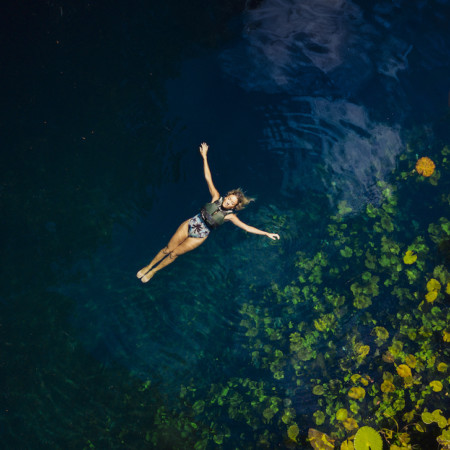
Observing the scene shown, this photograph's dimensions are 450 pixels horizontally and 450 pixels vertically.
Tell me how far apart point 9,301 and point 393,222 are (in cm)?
874

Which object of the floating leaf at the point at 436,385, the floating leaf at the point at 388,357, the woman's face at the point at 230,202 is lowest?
the floating leaf at the point at 388,357

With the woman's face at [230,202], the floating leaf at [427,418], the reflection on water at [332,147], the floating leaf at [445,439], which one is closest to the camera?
the floating leaf at [445,439]

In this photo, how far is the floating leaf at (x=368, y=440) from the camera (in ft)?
14.2

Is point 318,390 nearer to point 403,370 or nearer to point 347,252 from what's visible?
point 403,370

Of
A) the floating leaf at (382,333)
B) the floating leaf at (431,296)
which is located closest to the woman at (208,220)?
the floating leaf at (382,333)

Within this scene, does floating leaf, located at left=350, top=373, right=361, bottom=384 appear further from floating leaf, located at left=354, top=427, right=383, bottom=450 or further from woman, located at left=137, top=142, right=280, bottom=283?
woman, located at left=137, top=142, right=280, bottom=283

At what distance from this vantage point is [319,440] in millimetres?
5031

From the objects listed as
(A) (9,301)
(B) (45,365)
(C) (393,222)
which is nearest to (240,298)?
(C) (393,222)

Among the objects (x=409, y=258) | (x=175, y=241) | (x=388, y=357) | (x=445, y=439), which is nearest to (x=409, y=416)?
(x=445, y=439)

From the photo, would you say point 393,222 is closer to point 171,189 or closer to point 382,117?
point 382,117

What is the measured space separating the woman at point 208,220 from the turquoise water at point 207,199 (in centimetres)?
117

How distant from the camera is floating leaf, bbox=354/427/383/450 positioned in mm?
4332

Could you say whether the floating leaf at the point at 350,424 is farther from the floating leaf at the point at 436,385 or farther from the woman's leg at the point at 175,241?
the woman's leg at the point at 175,241

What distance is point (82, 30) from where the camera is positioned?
5578mm
